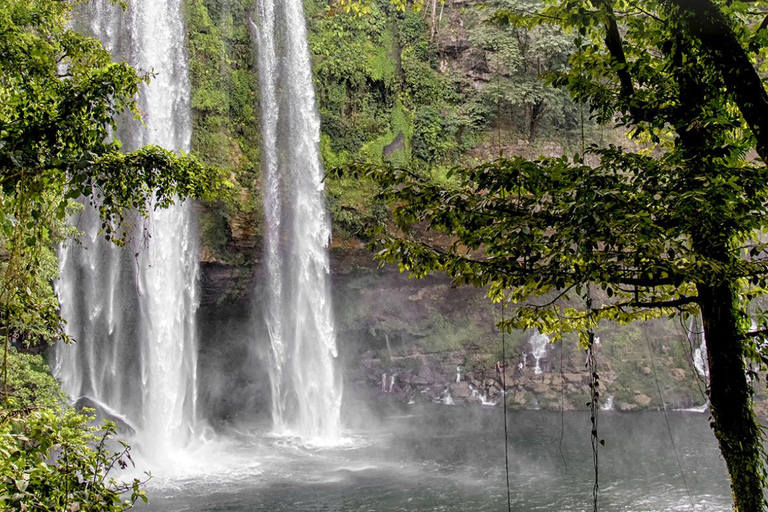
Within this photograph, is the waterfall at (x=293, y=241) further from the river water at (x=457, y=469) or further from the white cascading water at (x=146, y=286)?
the white cascading water at (x=146, y=286)

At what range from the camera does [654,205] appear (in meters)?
4.04

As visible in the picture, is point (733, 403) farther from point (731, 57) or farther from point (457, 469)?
point (457, 469)

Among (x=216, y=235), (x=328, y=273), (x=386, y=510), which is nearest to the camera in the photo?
(x=386, y=510)

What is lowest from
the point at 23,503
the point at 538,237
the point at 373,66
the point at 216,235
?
the point at 23,503

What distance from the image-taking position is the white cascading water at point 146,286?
689 inches

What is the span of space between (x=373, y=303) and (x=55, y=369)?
10905mm

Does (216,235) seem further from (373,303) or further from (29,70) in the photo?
(29,70)

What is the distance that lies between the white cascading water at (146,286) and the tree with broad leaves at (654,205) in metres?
14.6

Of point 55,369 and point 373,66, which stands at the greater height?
point 373,66

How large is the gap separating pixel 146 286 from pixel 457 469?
10.6 meters

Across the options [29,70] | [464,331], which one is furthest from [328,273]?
[29,70]

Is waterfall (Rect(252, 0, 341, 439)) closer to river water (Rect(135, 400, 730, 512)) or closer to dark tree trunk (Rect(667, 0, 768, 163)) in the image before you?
river water (Rect(135, 400, 730, 512))

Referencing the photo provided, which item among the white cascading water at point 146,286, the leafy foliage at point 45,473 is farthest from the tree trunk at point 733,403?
the white cascading water at point 146,286

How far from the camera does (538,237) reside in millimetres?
3998
